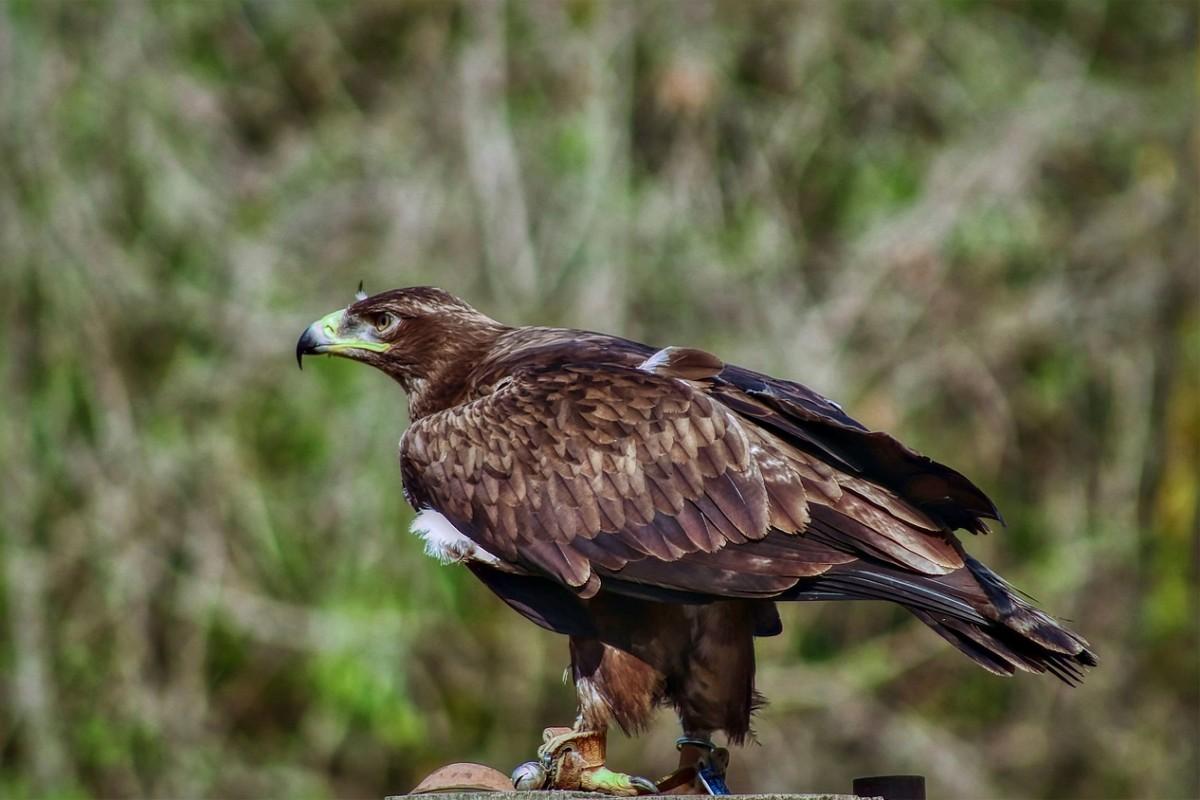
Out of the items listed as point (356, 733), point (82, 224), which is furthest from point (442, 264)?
point (356, 733)

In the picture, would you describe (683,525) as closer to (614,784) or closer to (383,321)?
(614,784)

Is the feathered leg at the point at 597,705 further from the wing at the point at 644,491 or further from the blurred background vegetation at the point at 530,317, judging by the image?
the blurred background vegetation at the point at 530,317

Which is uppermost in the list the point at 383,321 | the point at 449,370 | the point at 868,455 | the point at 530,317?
the point at 530,317

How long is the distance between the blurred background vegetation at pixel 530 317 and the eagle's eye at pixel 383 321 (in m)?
3.79

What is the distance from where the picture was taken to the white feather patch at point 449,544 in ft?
13.3

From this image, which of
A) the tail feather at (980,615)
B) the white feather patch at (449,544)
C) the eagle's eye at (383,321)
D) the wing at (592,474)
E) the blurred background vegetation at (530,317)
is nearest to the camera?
the tail feather at (980,615)

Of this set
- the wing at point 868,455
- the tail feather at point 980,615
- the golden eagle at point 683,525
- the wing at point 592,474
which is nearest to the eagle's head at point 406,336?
the golden eagle at point 683,525

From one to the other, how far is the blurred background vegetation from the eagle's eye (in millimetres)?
3787

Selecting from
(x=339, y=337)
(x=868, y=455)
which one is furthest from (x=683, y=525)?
(x=339, y=337)

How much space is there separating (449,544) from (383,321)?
3.16 feet

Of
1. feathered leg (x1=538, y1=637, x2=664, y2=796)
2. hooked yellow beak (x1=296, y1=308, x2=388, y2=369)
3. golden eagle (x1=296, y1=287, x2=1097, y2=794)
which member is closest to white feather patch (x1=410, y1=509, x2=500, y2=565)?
golden eagle (x1=296, y1=287, x2=1097, y2=794)

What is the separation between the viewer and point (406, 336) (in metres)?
4.79

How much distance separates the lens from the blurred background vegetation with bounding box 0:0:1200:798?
866 centimetres

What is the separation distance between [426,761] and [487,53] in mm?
3650
